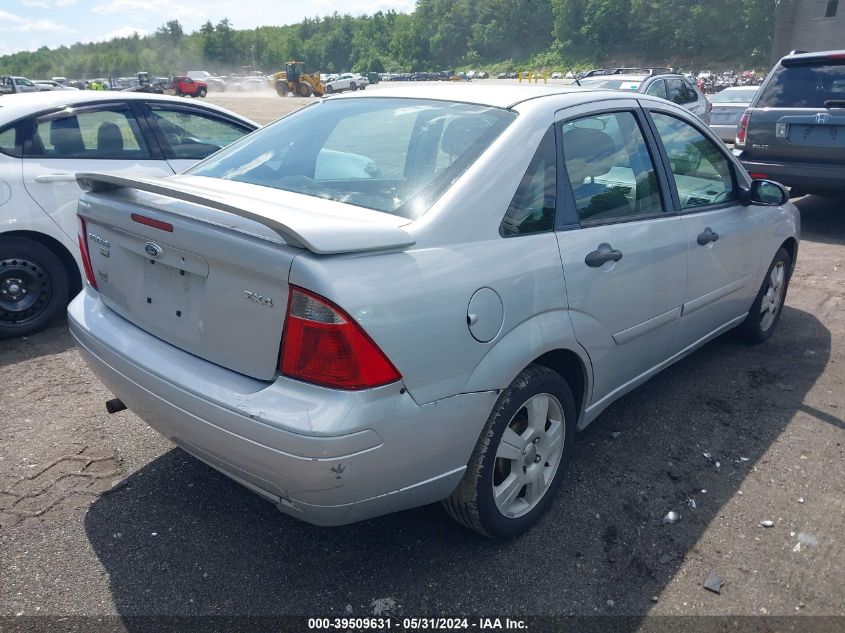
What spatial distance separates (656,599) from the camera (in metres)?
2.45

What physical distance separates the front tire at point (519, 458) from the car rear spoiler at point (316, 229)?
2.44ft

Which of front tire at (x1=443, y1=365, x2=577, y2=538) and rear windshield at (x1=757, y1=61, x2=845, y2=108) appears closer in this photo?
front tire at (x1=443, y1=365, x2=577, y2=538)

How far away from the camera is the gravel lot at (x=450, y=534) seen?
244cm

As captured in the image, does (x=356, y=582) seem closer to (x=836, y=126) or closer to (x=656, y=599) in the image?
(x=656, y=599)

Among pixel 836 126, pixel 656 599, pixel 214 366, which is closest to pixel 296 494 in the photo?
pixel 214 366

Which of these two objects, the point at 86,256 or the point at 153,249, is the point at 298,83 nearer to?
the point at 86,256

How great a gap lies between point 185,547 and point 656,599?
180 centimetres

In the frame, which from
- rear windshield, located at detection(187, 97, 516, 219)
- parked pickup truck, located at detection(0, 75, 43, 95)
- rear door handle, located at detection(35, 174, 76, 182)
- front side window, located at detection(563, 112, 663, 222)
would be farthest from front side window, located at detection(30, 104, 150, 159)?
parked pickup truck, located at detection(0, 75, 43, 95)

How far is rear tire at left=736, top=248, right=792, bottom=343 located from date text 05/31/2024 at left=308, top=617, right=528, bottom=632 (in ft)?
10.1

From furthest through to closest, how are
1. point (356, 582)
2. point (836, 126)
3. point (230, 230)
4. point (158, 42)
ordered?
point (158, 42) < point (836, 126) < point (356, 582) < point (230, 230)

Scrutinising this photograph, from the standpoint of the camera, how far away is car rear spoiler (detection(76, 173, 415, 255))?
6.52 feet

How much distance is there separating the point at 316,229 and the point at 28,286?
3.71m

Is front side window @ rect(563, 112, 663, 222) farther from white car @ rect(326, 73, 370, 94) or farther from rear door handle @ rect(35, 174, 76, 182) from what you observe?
white car @ rect(326, 73, 370, 94)

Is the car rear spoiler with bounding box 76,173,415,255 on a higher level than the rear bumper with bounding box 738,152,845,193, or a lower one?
higher
